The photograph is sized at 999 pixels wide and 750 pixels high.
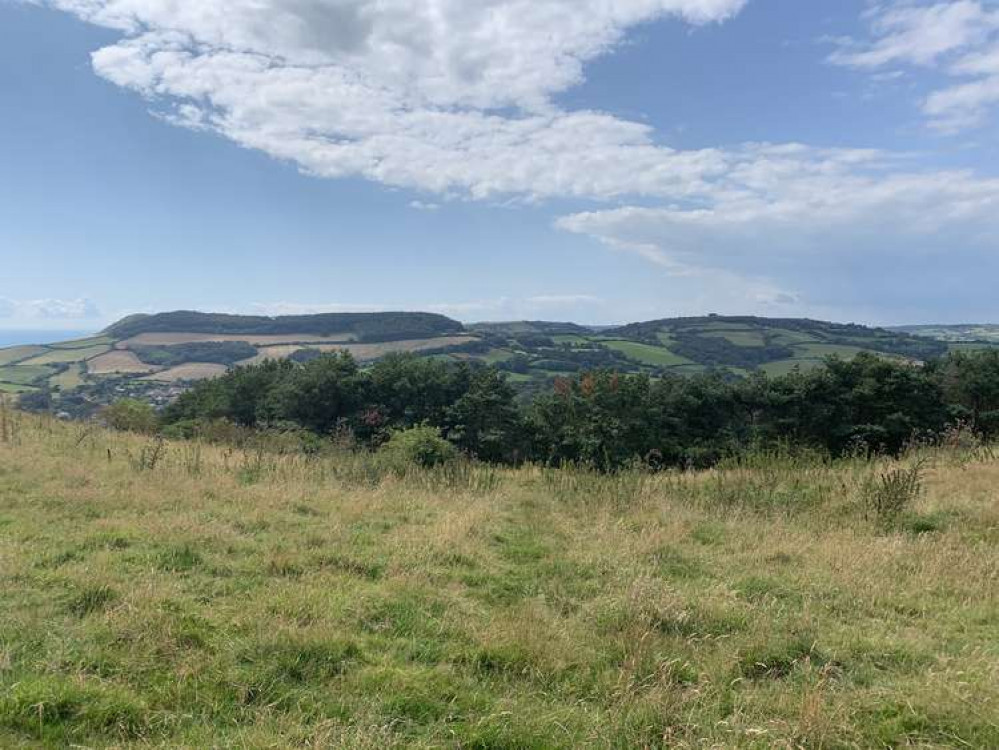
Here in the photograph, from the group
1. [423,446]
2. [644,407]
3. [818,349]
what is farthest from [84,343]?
[818,349]

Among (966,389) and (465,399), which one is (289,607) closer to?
(465,399)

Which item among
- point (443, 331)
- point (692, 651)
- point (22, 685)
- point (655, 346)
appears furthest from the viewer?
point (443, 331)

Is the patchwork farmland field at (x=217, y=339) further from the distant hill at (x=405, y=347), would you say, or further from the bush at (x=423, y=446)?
the bush at (x=423, y=446)

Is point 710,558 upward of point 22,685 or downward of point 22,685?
downward

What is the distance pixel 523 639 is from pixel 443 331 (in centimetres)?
11810

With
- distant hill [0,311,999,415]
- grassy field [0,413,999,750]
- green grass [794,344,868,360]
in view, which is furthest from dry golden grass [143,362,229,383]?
green grass [794,344,868,360]

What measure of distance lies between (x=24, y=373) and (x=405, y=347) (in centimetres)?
5086

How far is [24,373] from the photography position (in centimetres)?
7231

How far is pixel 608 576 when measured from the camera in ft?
19.5

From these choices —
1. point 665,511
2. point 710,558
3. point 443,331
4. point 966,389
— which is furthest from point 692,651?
point 443,331

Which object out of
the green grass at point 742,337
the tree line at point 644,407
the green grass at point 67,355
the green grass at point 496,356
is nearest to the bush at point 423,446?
the tree line at point 644,407

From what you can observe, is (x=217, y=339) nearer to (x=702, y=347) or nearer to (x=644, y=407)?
(x=702, y=347)

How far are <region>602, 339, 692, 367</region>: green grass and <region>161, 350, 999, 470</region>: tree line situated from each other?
4369 centimetres

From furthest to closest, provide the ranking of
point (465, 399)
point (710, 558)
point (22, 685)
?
1. point (465, 399)
2. point (710, 558)
3. point (22, 685)
